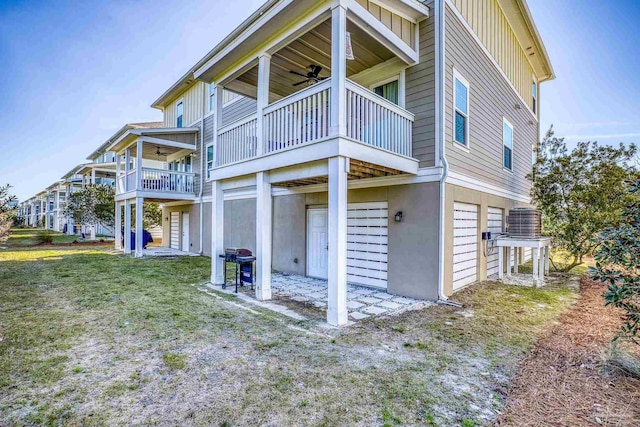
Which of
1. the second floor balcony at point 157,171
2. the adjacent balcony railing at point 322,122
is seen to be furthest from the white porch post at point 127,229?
the adjacent balcony railing at point 322,122

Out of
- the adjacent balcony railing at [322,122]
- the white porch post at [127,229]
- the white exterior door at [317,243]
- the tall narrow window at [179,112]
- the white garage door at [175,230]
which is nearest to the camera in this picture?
the adjacent balcony railing at [322,122]

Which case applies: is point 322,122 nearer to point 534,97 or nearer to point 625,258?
point 625,258

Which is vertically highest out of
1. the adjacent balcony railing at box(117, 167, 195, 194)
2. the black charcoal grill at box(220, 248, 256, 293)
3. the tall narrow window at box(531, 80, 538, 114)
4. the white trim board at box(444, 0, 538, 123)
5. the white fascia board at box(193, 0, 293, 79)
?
the tall narrow window at box(531, 80, 538, 114)

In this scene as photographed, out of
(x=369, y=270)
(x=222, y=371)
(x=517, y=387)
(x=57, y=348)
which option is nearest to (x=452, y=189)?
(x=369, y=270)

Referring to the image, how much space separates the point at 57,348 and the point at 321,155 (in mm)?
4159

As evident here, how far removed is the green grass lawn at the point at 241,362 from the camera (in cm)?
261

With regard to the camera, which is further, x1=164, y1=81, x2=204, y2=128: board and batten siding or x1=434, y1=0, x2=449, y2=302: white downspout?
x1=164, y1=81, x2=204, y2=128: board and batten siding

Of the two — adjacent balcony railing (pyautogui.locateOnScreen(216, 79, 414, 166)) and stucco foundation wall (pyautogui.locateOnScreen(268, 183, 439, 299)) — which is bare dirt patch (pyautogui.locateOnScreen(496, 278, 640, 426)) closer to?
stucco foundation wall (pyautogui.locateOnScreen(268, 183, 439, 299))

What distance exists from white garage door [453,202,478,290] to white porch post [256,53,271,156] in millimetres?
4381

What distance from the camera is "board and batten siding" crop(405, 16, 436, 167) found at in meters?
6.41

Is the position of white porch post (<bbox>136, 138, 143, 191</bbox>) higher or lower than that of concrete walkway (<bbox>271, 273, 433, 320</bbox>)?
higher

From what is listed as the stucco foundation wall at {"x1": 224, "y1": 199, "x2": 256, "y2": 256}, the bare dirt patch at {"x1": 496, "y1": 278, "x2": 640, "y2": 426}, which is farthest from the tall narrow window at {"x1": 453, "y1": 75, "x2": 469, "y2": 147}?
the stucco foundation wall at {"x1": 224, "y1": 199, "x2": 256, "y2": 256}

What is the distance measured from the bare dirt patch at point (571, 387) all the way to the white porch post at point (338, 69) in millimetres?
3705

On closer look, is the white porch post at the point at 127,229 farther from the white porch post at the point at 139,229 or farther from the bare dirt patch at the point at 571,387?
the bare dirt patch at the point at 571,387
